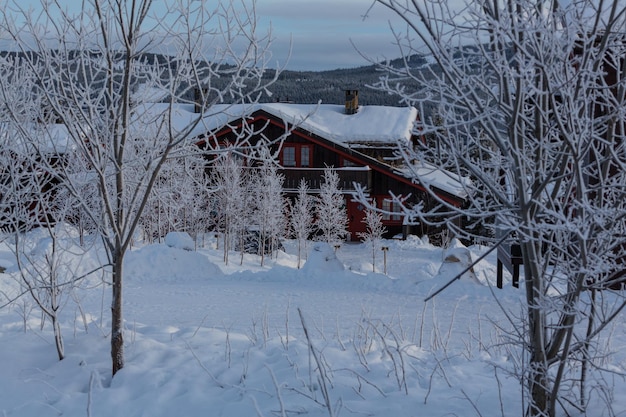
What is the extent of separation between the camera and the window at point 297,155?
109 ft

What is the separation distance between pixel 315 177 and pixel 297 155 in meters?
2.33

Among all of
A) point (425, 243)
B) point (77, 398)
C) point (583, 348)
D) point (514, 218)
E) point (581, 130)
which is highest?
point (581, 130)

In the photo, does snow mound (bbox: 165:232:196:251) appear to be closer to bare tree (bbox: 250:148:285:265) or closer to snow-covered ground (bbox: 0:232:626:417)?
bare tree (bbox: 250:148:285:265)

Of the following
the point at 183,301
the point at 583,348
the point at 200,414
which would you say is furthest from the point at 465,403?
the point at 183,301

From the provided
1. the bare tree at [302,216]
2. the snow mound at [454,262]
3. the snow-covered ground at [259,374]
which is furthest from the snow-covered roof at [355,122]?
the snow-covered ground at [259,374]

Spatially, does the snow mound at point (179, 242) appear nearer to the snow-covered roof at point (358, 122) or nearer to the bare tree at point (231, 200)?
the bare tree at point (231, 200)

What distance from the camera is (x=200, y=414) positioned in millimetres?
5551

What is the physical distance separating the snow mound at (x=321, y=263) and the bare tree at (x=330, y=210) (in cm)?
822

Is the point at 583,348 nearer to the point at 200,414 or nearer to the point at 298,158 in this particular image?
the point at 200,414

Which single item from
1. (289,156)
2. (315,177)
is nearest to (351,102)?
(289,156)

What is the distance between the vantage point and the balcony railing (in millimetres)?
31484

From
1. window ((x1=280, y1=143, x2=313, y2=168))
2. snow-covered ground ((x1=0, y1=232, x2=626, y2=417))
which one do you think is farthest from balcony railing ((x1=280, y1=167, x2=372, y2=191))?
snow-covered ground ((x1=0, y1=232, x2=626, y2=417))

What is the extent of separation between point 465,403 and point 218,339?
336cm

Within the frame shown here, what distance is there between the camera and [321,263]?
19.7 meters
